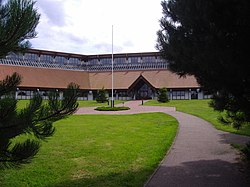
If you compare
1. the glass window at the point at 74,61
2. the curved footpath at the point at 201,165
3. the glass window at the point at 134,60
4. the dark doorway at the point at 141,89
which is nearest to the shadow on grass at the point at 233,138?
the curved footpath at the point at 201,165

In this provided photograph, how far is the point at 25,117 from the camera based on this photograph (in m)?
4.16

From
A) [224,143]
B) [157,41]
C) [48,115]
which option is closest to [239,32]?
[157,41]

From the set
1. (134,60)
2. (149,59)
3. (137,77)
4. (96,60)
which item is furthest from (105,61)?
(137,77)

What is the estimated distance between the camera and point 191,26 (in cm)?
577

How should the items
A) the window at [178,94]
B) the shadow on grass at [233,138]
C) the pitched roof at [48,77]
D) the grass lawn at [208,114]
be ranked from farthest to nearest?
the window at [178,94]
the pitched roof at [48,77]
the grass lawn at [208,114]
the shadow on grass at [233,138]

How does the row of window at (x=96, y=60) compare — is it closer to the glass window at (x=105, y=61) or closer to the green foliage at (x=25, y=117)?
the glass window at (x=105, y=61)

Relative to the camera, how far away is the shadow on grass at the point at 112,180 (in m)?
6.93

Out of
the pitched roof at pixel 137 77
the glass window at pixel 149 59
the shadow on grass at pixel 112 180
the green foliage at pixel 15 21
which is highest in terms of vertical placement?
the glass window at pixel 149 59

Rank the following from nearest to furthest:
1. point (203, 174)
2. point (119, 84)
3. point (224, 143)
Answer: point (203, 174), point (224, 143), point (119, 84)

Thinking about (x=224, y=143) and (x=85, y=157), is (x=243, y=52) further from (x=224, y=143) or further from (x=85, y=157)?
(x=224, y=143)

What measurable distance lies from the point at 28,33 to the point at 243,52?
347 cm

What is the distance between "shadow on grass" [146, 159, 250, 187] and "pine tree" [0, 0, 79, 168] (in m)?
3.22

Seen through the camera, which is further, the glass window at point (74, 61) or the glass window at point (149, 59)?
the glass window at point (74, 61)

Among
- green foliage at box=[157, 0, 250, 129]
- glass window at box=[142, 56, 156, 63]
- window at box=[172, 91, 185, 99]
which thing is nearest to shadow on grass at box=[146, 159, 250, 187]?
green foliage at box=[157, 0, 250, 129]
